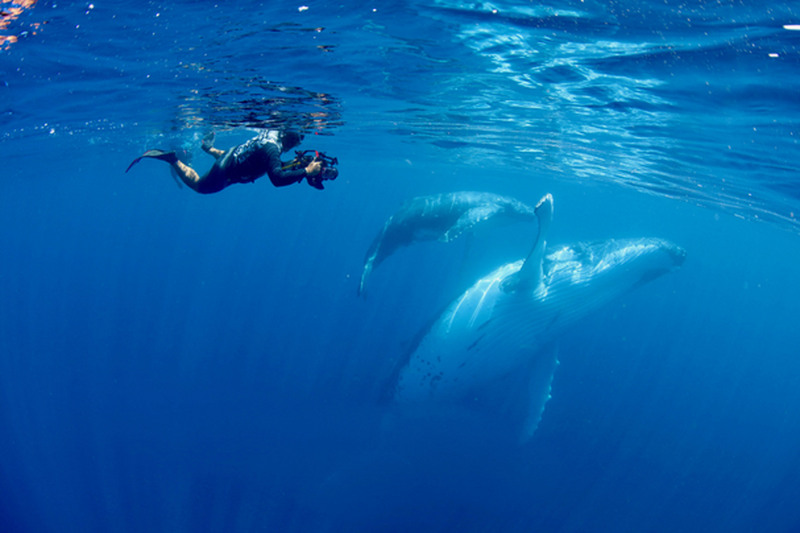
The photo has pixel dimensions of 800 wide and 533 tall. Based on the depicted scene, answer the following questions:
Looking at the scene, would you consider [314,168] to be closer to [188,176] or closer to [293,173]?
[293,173]

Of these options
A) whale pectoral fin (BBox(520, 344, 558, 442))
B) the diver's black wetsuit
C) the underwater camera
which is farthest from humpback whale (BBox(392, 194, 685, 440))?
→ the diver's black wetsuit

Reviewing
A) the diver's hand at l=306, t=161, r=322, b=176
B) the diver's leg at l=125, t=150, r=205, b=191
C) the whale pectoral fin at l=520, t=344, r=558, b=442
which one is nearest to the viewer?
the diver's hand at l=306, t=161, r=322, b=176

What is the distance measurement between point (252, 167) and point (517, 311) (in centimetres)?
657

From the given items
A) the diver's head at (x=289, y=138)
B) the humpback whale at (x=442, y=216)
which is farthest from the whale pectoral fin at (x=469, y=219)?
the diver's head at (x=289, y=138)

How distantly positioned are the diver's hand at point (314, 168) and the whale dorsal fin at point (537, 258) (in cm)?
465

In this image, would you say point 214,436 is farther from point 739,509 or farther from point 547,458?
point 739,509

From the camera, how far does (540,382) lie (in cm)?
1190

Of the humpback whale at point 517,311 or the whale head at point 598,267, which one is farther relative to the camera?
the whale head at point 598,267

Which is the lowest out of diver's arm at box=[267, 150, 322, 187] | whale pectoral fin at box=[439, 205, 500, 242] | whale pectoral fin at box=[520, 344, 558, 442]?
whale pectoral fin at box=[520, 344, 558, 442]

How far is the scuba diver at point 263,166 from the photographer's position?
228 inches

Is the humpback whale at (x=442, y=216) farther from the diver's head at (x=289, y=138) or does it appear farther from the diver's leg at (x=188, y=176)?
the diver's leg at (x=188, y=176)

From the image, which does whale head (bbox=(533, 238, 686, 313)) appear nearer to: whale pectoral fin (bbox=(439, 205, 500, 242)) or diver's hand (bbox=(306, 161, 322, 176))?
whale pectoral fin (bbox=(439, 205, 500, 242))

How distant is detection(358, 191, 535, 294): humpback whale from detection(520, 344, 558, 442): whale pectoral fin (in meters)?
3.91

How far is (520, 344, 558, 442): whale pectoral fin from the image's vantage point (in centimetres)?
1179
